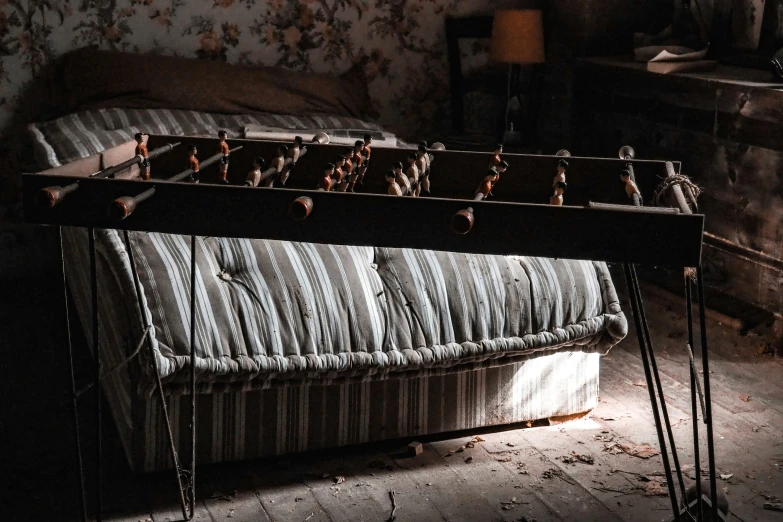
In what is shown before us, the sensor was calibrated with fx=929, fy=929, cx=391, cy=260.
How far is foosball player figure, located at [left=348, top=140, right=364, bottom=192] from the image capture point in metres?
1.73

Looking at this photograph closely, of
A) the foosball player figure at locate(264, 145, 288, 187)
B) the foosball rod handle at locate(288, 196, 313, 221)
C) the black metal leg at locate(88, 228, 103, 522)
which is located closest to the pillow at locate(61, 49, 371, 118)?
the foosball player figure at locate(264, 145, 288, 187)

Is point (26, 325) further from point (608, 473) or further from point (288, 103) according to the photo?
point (608, 473)

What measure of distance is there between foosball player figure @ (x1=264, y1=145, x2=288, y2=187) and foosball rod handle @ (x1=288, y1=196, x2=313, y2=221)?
326mm

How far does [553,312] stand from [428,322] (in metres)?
0.31

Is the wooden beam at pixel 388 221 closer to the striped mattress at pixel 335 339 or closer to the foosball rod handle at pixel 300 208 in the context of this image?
the foosball rod handle at pixel 300 208

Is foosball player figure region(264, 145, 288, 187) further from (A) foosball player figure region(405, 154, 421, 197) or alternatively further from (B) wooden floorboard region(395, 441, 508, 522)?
(B) wooden floorboard region(395, 441, 508, 522)

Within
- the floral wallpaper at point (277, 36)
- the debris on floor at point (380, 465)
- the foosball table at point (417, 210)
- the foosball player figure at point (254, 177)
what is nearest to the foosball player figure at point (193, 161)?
the foosball table at point (417, 210)

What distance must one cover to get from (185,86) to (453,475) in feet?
6.17

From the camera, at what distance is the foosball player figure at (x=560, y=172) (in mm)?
1658

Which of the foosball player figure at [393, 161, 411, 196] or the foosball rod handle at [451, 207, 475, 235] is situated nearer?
the foosball rod handle at [451, 207, 475, 235]

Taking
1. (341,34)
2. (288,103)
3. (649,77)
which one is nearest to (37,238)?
(288,103)

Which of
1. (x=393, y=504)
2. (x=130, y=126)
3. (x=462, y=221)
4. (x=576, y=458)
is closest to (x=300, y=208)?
(x=462, y=221)

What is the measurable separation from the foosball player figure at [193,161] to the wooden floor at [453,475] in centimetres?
66

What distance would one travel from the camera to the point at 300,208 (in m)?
1.35
